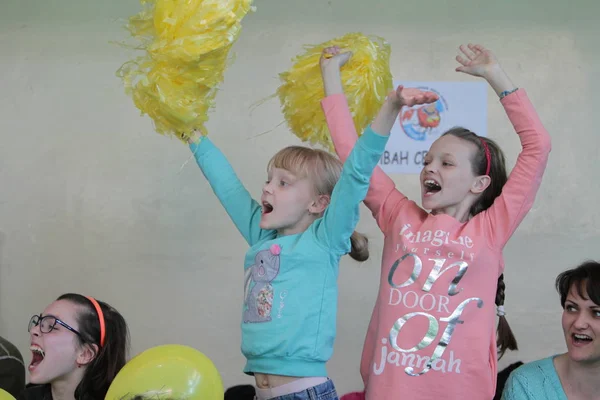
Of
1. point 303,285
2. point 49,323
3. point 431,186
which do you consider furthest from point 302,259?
point 49,323

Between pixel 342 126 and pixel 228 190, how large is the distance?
0.34 meters

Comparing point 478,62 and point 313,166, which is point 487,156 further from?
point 313,166

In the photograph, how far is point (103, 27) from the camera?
2754 mm

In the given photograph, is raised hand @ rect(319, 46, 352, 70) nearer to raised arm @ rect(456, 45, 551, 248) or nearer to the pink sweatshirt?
the pink sweatshirt

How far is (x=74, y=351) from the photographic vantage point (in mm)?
1754

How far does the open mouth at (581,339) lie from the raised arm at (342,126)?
1.72 ft

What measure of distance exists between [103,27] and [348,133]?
4.56 feet

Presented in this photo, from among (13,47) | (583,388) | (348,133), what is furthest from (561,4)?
(13,47)

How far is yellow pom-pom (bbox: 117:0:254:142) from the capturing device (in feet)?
5.40

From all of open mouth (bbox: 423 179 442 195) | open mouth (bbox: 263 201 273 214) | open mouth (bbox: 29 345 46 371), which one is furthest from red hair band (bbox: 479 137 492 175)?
open mouth (bbox: 29 345 46 371)

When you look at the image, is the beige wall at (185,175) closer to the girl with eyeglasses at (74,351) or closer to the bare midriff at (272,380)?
the girl with eyeglasses at (74,351)

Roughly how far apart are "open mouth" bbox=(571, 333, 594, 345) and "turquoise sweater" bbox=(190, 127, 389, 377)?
59cm

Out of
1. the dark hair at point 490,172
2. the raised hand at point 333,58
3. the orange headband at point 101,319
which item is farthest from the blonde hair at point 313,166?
the orange headband at point 101,319

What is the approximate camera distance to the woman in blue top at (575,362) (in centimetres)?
172
